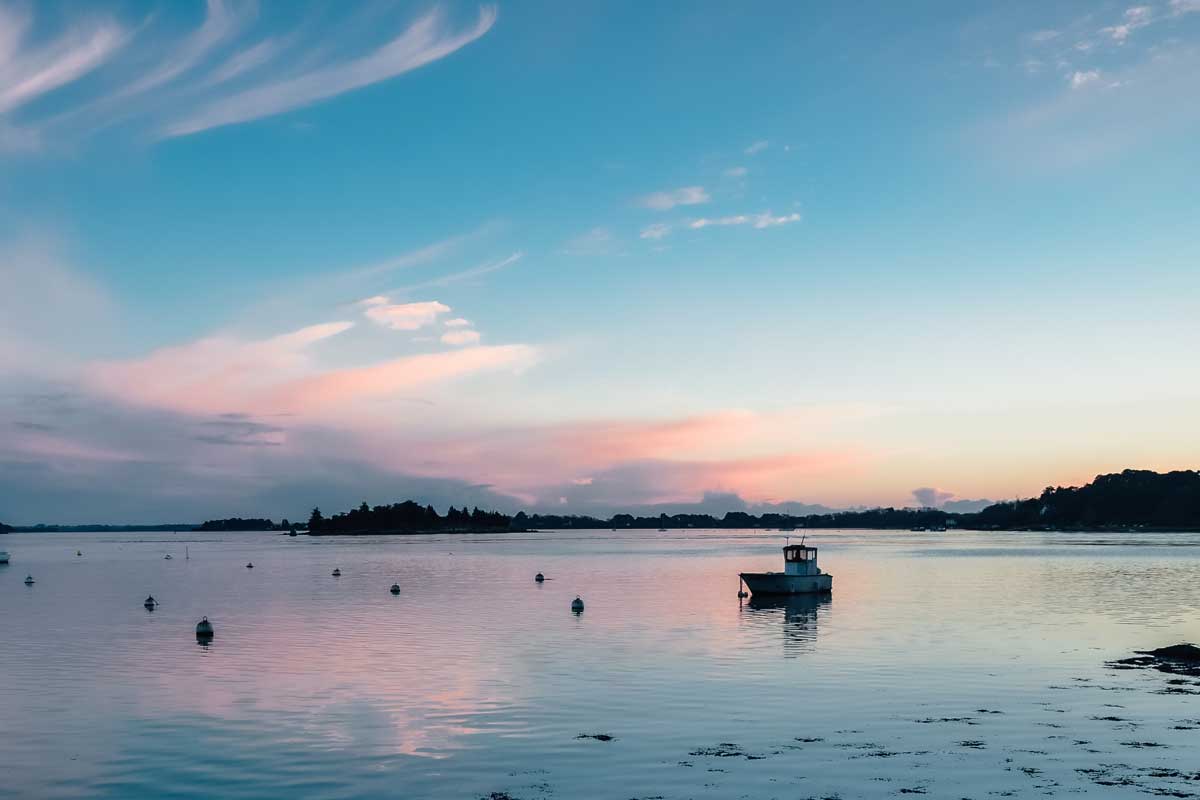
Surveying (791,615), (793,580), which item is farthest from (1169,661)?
(793,580)

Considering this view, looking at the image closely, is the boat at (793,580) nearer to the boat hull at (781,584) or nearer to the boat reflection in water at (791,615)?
the boat hull at (781,584)

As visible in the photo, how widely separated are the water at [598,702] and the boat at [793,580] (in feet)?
16.2

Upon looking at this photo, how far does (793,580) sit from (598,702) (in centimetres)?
5537

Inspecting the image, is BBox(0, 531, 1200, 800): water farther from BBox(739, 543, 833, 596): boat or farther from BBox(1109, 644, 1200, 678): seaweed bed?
BBox(739, 543, 833, 596): boat

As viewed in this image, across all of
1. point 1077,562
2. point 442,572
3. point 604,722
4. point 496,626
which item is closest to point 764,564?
point 1077,562

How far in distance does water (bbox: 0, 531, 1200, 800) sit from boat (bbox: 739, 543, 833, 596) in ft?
16.2

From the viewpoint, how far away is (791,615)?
77125 mm

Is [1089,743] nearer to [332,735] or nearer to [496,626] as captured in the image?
[332,735]

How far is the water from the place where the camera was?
27734 mm

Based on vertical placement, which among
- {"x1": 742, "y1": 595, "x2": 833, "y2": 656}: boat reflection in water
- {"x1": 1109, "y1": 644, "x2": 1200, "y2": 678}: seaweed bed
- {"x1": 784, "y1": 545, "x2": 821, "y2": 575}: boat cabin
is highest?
{"x1": 784, "y1": 545, "x2": 821, "y2": 575}: boat cabin

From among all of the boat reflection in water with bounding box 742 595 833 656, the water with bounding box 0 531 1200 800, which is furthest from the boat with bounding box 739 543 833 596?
the water with bounding box 0 531 1200 800

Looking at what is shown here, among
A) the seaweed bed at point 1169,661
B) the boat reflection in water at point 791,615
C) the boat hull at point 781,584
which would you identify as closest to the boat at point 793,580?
the boat hull at point 781,584

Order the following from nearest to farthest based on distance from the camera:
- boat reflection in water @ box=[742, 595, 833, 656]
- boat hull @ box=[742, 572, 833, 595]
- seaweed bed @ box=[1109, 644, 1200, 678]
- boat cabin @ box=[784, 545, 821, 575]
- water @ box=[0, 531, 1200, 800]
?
water @ box=[0, 531, 1200, 800]
seaweed bed @ box=[1109, 644, 1200, 678]
boat reflection in water @ box=[742, 595, 833, 656]
boat hull @ box=[742, 572, 833, 595]
boat cabin @ box=[784, 545, 821, 575]

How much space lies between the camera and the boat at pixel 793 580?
90750 millimetres
